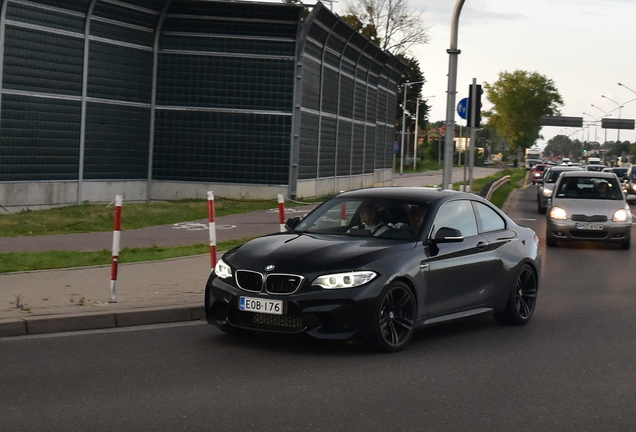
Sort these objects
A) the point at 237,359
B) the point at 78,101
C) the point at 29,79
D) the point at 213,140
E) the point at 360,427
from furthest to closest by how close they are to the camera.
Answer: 1. the point at 213,140
2. the point at 78,101
3. the point at 29,79
4. the point at 237,359
5. the point at 360,427

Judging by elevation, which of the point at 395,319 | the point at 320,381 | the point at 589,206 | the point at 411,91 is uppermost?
the point at 411,91

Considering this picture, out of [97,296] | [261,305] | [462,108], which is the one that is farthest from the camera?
[462,108]

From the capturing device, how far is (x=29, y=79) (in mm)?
25016

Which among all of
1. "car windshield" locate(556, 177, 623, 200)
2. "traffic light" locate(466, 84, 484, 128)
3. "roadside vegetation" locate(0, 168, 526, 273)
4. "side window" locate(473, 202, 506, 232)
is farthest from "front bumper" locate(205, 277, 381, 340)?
"car windshield" locate(556, 177, 623, 200)

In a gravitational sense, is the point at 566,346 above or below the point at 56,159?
below

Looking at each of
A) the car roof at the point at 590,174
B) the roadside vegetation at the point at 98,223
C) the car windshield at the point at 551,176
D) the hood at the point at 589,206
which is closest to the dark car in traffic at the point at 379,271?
the roadside vegetation at the point at 98,223

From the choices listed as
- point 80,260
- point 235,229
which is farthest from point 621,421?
point 235,229

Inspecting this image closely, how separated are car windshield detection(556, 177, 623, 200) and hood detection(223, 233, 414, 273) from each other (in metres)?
13.8

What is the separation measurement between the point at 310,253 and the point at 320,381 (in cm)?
143

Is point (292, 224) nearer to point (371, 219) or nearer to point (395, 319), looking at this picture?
point (371, 219)

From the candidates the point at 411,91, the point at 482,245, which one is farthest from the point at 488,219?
the point at 411,91

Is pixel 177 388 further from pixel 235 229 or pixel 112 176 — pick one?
pixel 112 176

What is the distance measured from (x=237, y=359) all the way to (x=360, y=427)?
7.64 ft

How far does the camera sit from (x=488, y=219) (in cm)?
1070
